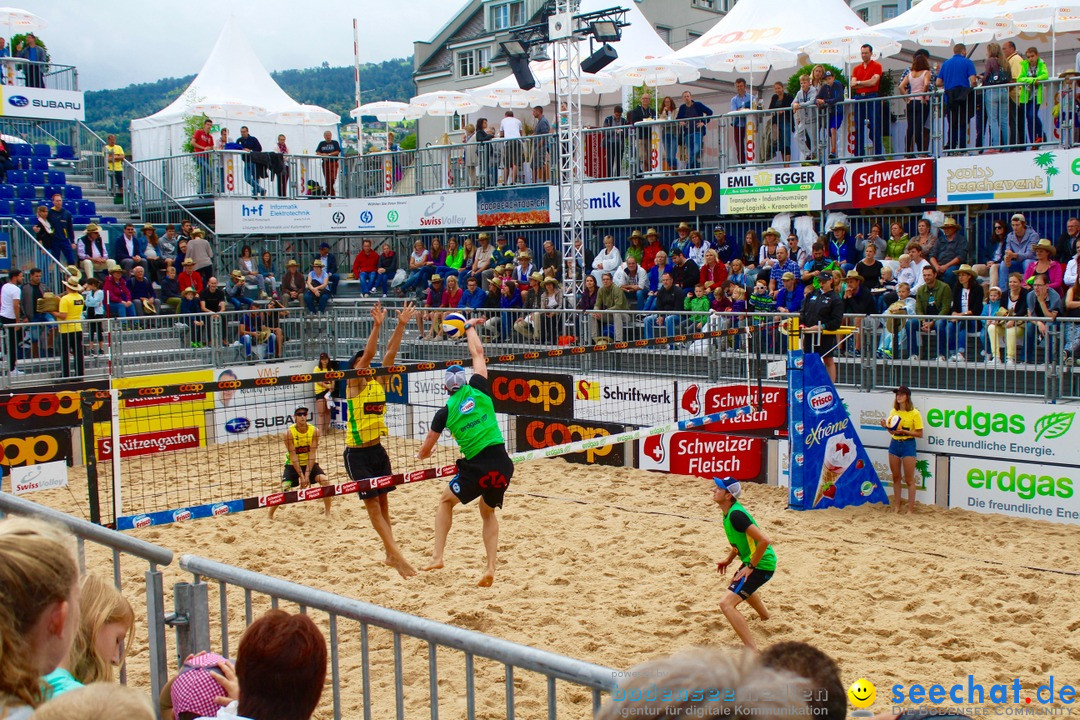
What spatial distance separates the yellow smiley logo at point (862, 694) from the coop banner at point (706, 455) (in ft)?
21.2

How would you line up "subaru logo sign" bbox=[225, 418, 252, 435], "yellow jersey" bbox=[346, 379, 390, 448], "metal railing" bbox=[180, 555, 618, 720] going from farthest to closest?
1. "subaru logo sign" bbox=[225, 418, 252, 435]
2. "yellow jersey" bbox=[346, 379, 390, 448]
3. "metal railing" bbox=[180, 555, 618, 720]

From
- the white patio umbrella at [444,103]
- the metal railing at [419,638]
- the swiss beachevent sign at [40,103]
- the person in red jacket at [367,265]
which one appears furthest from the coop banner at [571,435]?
the swiss beachevent sign at [40,103]

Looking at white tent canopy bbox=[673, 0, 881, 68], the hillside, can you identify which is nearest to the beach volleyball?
white tent canopy bbox=[673, 0, 881, 68]

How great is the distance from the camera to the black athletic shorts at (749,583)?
719 cm

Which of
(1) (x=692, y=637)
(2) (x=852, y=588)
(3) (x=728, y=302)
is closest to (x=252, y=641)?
(1) (x=692, y=637)

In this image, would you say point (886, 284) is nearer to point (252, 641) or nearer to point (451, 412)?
point (451, 412)

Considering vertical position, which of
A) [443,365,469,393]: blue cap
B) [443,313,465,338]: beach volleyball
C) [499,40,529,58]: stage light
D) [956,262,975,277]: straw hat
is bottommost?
[443,365,469,393]: blue cap

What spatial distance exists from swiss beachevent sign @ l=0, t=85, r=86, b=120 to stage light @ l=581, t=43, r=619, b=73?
13.9m

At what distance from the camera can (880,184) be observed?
14.7 m

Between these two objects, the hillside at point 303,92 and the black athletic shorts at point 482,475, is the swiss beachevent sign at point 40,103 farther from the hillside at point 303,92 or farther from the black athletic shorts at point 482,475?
the hillside at point 303,92

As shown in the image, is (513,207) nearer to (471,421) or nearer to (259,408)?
(259,408)

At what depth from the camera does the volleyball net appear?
12.1 metres

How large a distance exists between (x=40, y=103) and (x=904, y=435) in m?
20.7

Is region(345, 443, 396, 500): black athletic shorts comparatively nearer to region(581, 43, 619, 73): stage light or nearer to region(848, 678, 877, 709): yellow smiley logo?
region(848, 678, 877, 709): yellow smiley logo
